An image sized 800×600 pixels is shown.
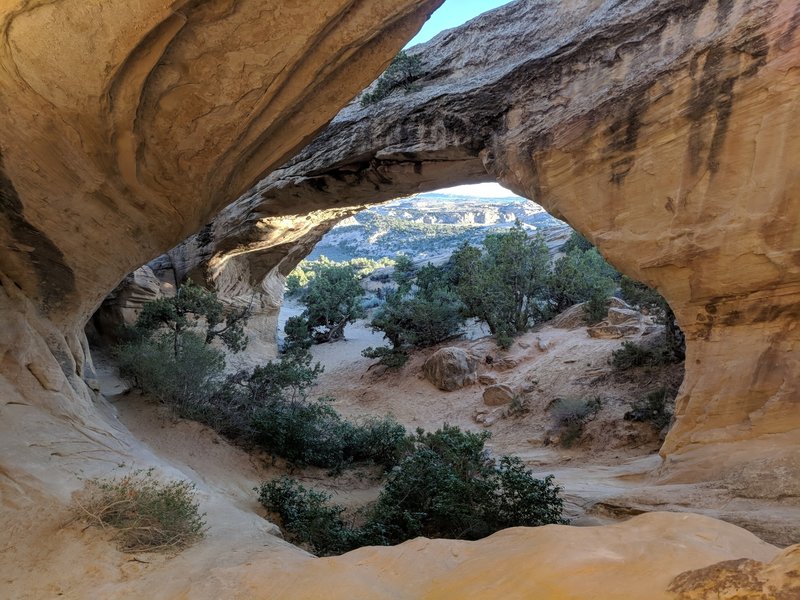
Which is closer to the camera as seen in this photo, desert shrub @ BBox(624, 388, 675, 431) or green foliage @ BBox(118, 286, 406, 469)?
green foliage @ BBox(118, 286, 406, 469)

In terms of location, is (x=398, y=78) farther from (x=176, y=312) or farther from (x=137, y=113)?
(x=176, y=312)

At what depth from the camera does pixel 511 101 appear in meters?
8.58

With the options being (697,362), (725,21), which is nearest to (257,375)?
(697,362)

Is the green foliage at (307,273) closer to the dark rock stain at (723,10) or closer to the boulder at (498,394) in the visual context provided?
the boulder at (498,394)

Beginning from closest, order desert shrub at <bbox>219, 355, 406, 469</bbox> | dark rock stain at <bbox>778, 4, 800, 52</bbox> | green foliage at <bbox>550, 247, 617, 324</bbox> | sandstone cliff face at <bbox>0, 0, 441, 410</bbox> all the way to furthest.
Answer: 1. sandstone cliff face at <bbox>0, 0, 441, 410</bbox>
2. dark rock stain at <bbox>778, 4, 800, 52</bbox>
3. desert shrub at <bbox>219, 355, 406, 469</bbox>
4. green foliage at <bbox>550, 247, 617, 324</bbox>

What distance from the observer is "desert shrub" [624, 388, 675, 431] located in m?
9.76

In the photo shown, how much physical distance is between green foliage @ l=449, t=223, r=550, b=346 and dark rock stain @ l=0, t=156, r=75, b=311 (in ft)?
49.2

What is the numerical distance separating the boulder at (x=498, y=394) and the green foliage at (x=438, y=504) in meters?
6.66

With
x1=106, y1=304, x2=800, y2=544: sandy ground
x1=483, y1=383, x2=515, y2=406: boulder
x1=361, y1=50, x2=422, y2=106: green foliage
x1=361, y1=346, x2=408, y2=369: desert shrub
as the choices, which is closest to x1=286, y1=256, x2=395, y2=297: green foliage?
x1=361, y1=346, x2=408, y2=369: desert shrub

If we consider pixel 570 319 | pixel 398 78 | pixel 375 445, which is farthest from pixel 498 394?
pixel 398 78

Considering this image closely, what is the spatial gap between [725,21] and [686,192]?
222 centimetres

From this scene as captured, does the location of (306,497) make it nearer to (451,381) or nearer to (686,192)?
(686,192)

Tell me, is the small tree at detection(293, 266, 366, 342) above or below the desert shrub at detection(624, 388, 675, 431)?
above

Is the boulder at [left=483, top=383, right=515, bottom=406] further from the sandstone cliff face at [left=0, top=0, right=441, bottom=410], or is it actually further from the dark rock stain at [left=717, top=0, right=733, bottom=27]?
the dark rock stain at [left=717, top=0, right=733, bottom=27]
